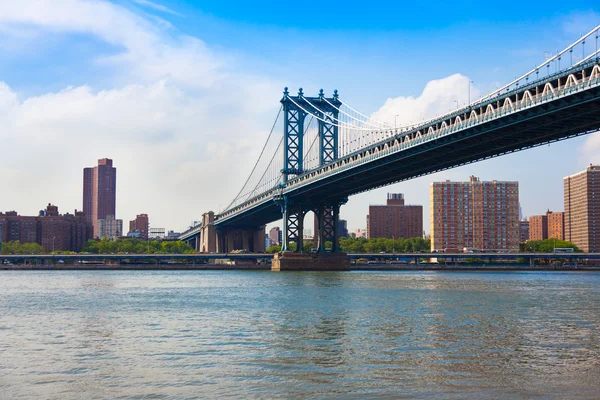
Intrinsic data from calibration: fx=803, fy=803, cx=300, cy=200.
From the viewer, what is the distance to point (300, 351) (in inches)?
876

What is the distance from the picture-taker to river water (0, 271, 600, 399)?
55.9ft

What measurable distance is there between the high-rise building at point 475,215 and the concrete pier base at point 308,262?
3196 inches

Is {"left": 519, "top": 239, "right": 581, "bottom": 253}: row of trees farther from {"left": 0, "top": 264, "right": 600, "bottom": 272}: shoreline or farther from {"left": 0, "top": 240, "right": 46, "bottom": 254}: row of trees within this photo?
{"left": 0, "top": 240, "right": 46, "bottom": 254}: row of trees

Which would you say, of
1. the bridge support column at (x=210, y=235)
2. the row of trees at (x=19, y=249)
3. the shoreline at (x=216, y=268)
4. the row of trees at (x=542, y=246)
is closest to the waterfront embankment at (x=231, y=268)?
the shoreline at (x=216, y=268)

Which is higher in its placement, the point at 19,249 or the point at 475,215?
the point at 475,215

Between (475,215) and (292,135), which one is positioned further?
(475,215)

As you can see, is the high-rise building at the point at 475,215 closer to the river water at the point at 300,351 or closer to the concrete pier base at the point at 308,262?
the concrete pier base at the point at 308,262

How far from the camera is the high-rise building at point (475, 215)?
605ft

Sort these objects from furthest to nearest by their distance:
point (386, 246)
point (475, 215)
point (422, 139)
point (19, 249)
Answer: point (386, 246), point (475, 215), point (19, 249), point (422, 139)

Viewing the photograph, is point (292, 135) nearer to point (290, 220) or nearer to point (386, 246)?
point (290, 220)

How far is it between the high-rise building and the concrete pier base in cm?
8119

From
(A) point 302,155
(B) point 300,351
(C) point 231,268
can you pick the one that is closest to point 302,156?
(A) point 302,155

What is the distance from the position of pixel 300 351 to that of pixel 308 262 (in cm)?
8285

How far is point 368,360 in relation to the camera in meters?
20.5
